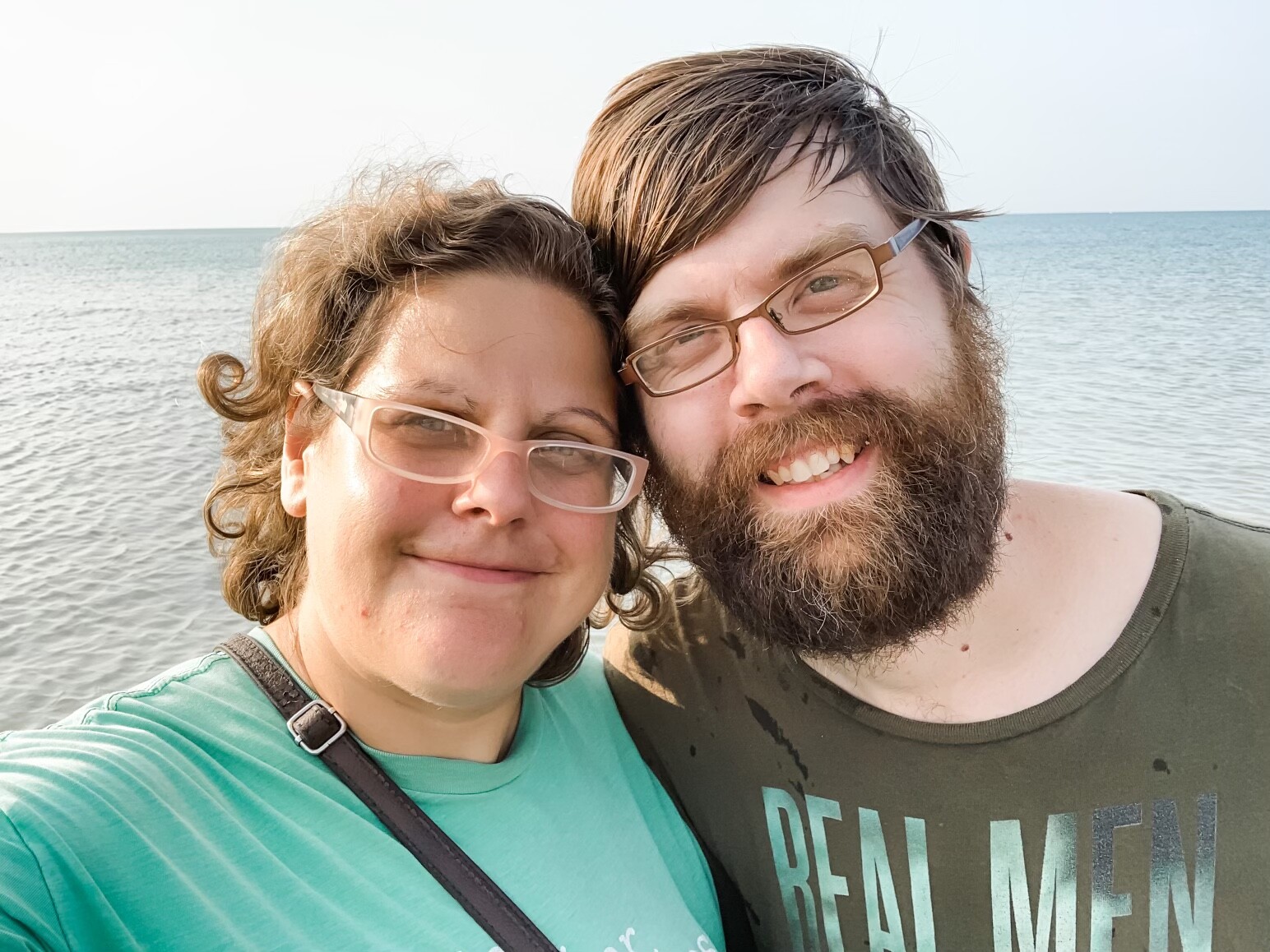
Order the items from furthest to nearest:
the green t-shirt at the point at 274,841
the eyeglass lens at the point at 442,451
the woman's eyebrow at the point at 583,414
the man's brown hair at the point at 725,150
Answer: the man's brown hair at the point at 725,150, the woman's eyebrow at the point at 583,414, the eyeglass lens at the point at 442,451, the green t-shirt at the point at 274,841

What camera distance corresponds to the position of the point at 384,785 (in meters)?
1.81

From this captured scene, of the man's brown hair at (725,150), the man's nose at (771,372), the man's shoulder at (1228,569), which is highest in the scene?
the man's brown hair at (725,150)

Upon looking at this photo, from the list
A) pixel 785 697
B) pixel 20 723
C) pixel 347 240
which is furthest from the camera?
pixel 20 723

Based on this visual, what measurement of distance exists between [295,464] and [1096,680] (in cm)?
192

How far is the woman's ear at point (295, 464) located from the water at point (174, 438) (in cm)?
101

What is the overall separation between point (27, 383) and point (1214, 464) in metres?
22.3

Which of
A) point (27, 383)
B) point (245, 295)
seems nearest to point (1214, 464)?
point (27, 383)

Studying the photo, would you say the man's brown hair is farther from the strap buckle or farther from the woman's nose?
the strap buckle

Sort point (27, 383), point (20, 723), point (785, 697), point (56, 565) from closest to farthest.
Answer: point (785, 697), point (20, 723), point (56, 565), point (27, 383)

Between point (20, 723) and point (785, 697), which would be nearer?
point (785, 697)

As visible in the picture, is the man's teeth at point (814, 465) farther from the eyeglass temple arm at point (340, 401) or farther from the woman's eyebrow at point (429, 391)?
the eyeglass temple arm at point (340, 401)

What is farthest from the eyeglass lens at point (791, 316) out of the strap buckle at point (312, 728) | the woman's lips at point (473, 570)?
the strap buckle at point (312, 728)

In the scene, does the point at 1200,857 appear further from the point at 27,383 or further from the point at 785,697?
the point at 27,383

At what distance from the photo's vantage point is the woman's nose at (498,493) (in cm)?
183
